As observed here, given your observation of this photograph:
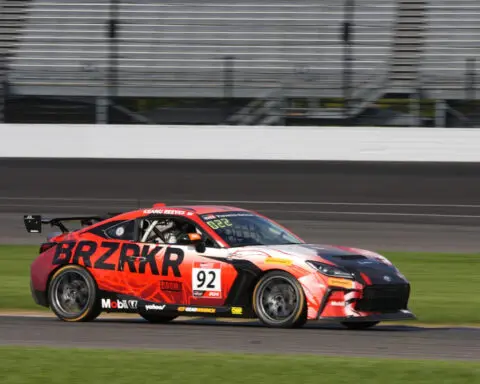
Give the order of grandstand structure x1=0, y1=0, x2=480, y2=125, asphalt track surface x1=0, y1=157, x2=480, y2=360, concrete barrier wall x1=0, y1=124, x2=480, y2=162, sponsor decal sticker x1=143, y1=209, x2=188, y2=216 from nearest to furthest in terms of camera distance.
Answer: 1. sponsor decal sticker x1=143, y1=209, x2=188, y2=216
2. asphalt track surface x1=0, y1=157, x2=480, y2=360
3. concrete barrier wall x1=0, y1=124, x2=480, y2=162
4. grandstand structure x1=0, y1=0, x2=480, y2=125

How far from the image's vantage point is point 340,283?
9.62 metres

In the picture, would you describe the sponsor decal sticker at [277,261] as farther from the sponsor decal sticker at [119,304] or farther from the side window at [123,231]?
the side window at [123,231]

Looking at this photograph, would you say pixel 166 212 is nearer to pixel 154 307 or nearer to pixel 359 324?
pixel 154 307

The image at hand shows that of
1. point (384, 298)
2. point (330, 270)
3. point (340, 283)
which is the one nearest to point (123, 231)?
point (330, 270)

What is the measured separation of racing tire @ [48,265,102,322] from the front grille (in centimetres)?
257

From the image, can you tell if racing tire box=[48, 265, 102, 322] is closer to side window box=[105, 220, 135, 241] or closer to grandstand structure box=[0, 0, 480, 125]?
side window box=[105, 220, 135, 241]

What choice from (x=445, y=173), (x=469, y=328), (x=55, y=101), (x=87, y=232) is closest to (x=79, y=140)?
(x=55, y=101)

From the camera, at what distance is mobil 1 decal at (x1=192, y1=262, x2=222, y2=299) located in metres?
10.1

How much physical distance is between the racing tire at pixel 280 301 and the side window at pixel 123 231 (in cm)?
153

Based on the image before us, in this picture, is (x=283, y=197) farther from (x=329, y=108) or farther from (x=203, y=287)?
(x=203, y=287)

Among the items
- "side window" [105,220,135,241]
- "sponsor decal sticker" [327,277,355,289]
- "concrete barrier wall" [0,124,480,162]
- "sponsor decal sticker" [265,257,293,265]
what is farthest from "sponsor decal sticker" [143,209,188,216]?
"concrete barrier wall" [0,124,480,162]

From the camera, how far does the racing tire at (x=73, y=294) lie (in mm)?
10625

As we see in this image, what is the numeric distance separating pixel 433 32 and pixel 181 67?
6.02 m

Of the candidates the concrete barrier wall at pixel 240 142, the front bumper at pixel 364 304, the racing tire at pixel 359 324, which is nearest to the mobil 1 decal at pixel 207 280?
the front bumper at pixel 364 304
